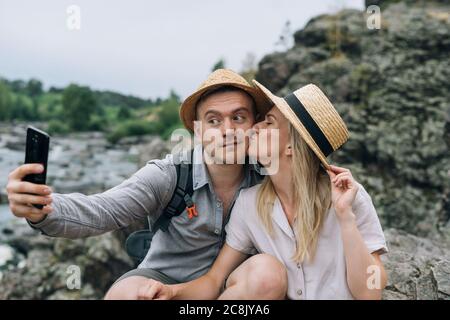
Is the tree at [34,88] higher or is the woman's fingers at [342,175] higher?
the tree at [34,88]

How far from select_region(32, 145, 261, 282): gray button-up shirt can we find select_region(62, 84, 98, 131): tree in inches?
1587

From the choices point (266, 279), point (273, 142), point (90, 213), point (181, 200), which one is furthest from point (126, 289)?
point (273, 142)

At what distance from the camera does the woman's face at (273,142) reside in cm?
243

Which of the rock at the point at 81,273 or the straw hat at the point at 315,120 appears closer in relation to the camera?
the straw hat at the point at 315,120

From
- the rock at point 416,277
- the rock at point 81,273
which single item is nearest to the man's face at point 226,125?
the rock at point 416,277

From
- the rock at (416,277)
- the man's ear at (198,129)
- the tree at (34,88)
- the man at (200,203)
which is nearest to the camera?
the man at (200,203)

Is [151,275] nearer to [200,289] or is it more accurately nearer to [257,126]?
[200,289]

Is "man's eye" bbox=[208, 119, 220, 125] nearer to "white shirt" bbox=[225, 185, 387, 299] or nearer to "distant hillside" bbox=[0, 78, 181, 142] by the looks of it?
"white shirt" bbox=[225, 185, 387, 299]

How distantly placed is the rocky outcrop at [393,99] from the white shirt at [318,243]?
4.51 meters

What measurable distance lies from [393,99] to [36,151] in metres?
7.25

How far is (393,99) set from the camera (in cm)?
798

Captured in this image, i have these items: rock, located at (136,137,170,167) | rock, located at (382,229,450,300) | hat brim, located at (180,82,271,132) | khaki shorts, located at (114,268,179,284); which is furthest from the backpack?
rock, located at (136,137,170,167)

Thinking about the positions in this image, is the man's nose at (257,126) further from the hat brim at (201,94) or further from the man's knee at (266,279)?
the man's knee at (266,279)
